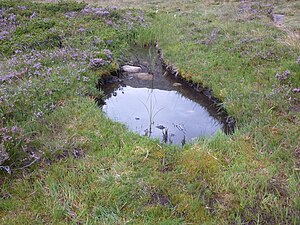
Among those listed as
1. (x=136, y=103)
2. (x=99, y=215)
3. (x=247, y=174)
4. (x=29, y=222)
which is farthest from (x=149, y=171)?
(x=136, y=103)

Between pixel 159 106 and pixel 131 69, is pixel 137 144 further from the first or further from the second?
pixel 131 69

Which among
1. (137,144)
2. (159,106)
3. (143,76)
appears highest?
(137,144)

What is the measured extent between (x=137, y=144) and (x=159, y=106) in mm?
2175

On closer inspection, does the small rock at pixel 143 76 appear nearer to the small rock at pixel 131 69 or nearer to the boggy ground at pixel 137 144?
the small rock at pixel 131 69

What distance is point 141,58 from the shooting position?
9.88m

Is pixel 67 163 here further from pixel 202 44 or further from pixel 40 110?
pixel 202 44

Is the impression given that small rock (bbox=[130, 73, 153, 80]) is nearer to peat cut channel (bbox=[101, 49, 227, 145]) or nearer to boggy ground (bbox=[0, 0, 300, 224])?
peat cut channel (bbox=[101, 49, 227, 145])

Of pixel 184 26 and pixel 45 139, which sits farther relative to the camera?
pixel 184 26

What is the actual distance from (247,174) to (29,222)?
113 inches

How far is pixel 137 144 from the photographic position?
511 cm

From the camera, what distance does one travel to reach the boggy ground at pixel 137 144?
398 centimetres

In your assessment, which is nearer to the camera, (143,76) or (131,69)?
(143,76)

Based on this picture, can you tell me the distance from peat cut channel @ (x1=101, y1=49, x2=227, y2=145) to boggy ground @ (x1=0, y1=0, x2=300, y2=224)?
1.25ft

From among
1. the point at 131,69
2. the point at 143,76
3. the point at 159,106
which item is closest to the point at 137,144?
the point at 159,106
